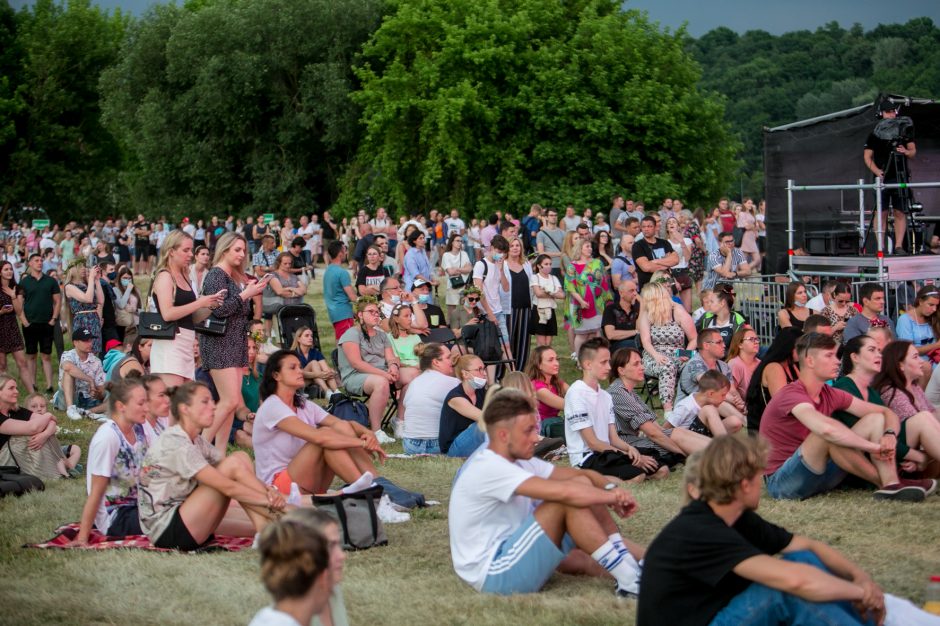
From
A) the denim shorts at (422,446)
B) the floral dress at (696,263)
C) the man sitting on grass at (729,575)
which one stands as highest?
the floral dress at (696,263)

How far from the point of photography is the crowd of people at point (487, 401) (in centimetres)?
541

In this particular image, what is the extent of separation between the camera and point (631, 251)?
1442cm

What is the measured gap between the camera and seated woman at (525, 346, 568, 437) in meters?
9.65

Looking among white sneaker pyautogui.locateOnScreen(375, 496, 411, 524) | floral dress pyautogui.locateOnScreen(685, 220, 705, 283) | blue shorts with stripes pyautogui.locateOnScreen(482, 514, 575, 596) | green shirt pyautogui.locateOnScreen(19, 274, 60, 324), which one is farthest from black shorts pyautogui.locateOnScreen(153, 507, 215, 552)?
floral dress pyautogui.locateOnScreen(685, 220, 705, 283)

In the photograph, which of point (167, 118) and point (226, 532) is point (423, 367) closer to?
point (226, 532)

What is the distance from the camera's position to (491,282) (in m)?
13.4

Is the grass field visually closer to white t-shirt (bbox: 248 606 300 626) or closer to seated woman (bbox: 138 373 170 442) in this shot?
seated woman (bbox: 138 373 170 442)

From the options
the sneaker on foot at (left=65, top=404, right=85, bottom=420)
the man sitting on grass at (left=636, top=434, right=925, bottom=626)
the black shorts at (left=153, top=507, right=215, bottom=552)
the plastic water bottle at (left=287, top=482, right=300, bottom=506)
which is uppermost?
the man sitting on grass at (left=636, top=434, right=925, bottom=626)

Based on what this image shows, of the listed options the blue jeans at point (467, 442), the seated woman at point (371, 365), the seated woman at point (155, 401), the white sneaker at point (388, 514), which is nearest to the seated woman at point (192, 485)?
the seated woman at point (155, 401)

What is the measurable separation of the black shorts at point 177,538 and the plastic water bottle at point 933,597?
376 centimetres

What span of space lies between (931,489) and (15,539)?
5740 mm

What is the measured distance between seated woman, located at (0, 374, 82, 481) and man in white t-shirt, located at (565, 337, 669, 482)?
3.92 metres

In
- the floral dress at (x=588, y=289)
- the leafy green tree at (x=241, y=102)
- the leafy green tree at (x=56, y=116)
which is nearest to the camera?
the floral dress at (x=588, y=289)

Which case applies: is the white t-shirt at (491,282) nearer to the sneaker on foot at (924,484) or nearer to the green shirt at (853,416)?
the green shirt at (853,416)
